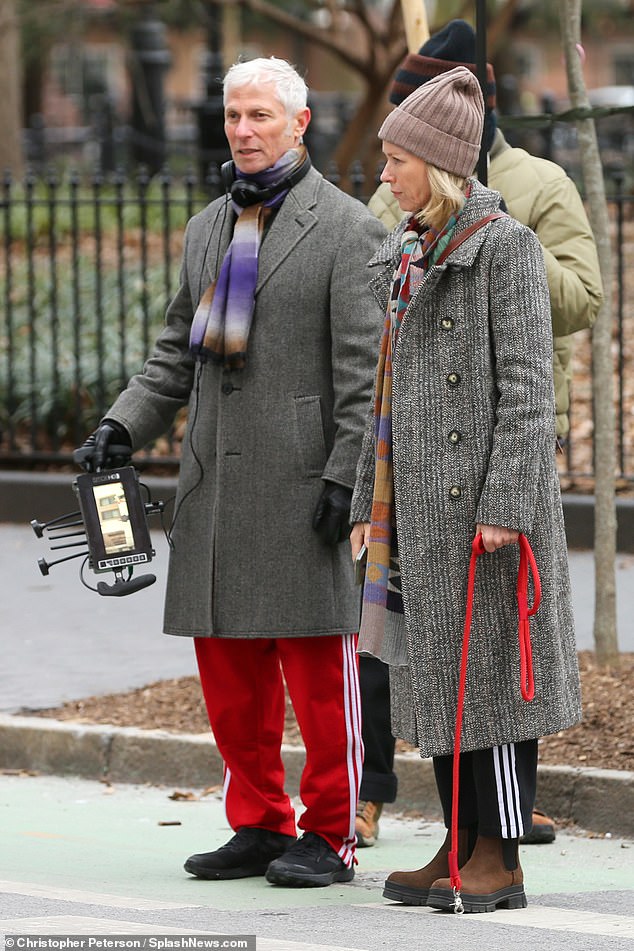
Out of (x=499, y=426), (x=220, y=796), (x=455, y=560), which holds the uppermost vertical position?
(x=499, y=426)

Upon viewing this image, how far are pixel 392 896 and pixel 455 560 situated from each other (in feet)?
2.89

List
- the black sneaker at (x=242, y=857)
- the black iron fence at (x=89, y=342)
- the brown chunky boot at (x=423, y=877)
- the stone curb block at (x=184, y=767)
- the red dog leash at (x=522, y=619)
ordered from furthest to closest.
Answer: the black iron fence at (x=89, y=342) < the stone curb block at (x=184, y=767) < the black sneaker at (x=242, y=857) < the brown chunky boot at (x=423, y=877) < the red dog leash at (x=522, y=619)

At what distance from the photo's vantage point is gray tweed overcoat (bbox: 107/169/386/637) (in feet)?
15.7

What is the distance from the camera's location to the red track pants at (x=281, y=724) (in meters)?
4.86

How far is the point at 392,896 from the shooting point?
4512mm

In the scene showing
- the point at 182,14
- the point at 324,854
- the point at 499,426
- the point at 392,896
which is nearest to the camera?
the point at 499,426

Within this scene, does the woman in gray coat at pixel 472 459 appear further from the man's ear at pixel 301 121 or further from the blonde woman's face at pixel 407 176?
the man's ear at pixel 301 121

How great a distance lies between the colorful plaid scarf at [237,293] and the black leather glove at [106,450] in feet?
1.09

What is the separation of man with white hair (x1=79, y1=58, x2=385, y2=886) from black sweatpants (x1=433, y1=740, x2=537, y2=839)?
549 mm

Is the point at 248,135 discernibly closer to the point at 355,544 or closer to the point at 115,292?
the point at 355,544

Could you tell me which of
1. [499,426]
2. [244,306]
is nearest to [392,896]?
[499,426]

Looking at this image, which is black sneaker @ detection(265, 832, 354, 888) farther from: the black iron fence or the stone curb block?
the black iron fence

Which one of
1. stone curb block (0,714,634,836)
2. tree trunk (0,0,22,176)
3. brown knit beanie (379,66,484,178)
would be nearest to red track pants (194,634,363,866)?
stone curb block (0,714,634,836)

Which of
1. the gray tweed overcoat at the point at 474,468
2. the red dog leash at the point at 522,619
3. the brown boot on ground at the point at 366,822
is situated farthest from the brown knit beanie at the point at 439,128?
the brown boot on ground at the point at 366,822
